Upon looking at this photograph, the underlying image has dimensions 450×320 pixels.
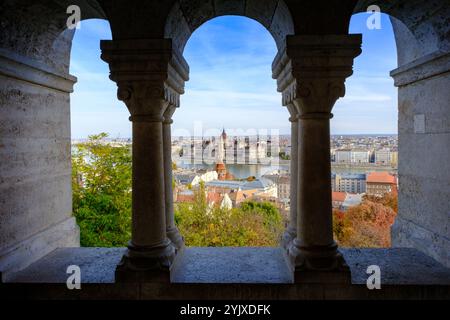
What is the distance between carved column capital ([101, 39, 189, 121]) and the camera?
378 centimetres

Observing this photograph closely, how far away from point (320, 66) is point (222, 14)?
195 centimetres

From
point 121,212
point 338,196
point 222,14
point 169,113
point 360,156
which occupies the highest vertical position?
point 222,14

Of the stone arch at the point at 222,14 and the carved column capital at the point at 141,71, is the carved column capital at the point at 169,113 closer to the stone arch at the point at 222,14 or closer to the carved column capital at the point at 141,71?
the carved column capital at the point at 141,71

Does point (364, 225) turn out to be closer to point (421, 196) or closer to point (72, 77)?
point (421, 196)

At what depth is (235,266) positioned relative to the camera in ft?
14.5

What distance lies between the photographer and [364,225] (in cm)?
1075

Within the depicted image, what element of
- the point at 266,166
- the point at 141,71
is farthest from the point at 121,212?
the point at 141,71

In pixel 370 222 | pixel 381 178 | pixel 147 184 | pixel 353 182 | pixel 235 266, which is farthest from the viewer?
pixel 370 222

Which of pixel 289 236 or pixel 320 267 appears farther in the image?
pixel 289 236

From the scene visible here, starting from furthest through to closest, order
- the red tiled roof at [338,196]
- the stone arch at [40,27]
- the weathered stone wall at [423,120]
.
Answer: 1. the red tiled roof at [338,196]
2. the weathered stone wall at [423,120]
3. the stone arch at [40,27]

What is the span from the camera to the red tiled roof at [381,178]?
352 inches

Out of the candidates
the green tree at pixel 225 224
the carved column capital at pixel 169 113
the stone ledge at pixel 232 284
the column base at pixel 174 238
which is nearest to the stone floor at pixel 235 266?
the stone ledge at pixel 232 284

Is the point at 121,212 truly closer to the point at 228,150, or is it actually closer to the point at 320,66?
the point at 228,150
